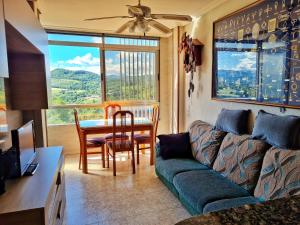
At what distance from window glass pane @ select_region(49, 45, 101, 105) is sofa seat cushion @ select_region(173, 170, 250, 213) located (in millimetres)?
2869

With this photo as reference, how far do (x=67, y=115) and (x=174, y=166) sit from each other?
8.92 ft

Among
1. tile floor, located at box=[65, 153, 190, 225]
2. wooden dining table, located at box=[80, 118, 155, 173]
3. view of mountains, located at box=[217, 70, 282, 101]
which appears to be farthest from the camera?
wooden dining table, located at box=[80, 118, 155, 173]

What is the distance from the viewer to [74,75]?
4469 mm

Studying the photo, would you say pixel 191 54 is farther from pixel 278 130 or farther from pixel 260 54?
pixel 278 130

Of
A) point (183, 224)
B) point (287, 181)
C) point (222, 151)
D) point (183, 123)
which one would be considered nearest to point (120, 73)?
point (183, 123)

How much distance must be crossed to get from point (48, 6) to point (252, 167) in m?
3.28

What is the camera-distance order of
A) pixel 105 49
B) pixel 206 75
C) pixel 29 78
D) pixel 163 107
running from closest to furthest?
pixel 29 78 → pixel 206 75 → pixel 105 49 → pixel 163 107

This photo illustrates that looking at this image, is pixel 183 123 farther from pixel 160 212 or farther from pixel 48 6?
pixel 48 6

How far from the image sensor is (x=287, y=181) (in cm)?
164

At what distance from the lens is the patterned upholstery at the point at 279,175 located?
161cm

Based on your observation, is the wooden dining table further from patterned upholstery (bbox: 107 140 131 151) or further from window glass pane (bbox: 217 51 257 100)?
window glass pane (bbox: 217 51 257 100)

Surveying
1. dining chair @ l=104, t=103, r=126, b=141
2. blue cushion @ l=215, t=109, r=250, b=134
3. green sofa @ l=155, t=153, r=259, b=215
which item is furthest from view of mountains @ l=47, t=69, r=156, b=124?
blue cushion @ l=215, t=109, r=250, b=134

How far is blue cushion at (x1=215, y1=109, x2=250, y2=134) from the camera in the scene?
2.51m

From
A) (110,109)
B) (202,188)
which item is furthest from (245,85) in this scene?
(110,109)
